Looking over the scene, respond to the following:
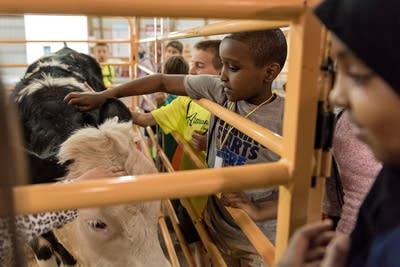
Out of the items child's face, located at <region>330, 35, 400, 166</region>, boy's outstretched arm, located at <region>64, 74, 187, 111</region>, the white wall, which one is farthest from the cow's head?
the white wall

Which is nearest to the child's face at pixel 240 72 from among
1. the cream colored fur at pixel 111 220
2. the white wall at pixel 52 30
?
the cream colored fur at pixel 111 220

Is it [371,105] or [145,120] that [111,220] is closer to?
[145,120]

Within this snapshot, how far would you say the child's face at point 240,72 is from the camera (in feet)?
3.62

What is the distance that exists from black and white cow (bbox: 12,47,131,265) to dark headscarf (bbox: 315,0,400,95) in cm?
112

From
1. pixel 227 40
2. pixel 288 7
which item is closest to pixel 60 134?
pixel 227 40

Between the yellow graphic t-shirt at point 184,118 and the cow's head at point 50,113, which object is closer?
the cow's head at point 50,113

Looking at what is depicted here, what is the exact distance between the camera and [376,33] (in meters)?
0.41

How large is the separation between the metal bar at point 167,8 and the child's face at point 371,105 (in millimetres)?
157

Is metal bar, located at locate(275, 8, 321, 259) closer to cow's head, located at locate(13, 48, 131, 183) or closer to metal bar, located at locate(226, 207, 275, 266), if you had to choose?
metal bar, located at locate(226, 207, 275, 266)

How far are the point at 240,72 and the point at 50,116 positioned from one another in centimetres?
93

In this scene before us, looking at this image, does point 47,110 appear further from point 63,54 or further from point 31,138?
point 63,54

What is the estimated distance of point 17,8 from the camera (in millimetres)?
552

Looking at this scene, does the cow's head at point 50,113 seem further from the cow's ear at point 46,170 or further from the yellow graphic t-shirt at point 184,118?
the yellow graphic t-shirt at point 184,118

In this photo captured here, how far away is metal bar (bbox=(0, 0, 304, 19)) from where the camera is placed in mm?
551
